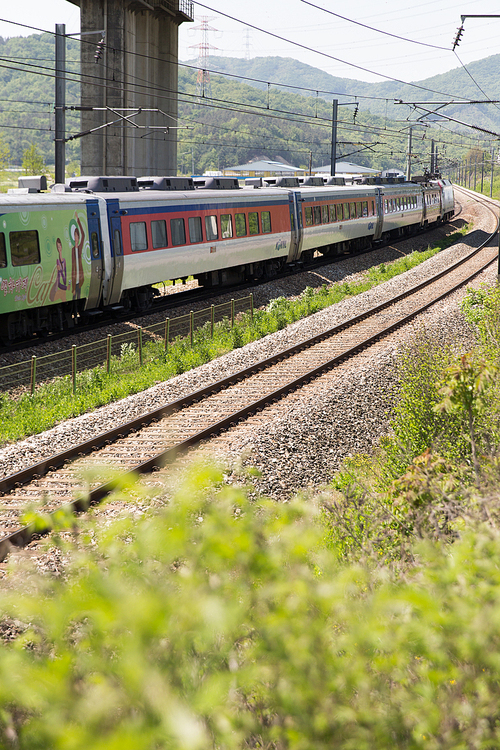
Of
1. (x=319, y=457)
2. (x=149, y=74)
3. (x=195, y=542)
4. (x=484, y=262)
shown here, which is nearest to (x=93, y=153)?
(x=149, y=74)

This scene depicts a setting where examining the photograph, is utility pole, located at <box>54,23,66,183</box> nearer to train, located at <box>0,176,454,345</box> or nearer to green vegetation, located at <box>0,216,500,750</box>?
train, located at <box>0,176,454,345</box>

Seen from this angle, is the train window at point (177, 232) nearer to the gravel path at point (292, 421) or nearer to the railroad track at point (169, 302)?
the railroad track at point (169, 302)

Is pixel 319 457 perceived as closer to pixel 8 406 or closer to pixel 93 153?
pixel 8 406

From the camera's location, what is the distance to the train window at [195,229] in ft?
68.2

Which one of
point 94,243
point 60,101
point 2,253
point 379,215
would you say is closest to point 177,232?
point 94,243

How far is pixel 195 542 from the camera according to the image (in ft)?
9.05

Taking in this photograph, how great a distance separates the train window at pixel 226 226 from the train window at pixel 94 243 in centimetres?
633

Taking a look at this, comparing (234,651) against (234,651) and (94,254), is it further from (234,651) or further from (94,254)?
(94,254)

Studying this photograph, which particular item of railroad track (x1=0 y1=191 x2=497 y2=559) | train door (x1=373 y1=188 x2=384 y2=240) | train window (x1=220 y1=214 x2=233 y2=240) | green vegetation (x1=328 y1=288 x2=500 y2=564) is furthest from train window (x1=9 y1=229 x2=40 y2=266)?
train door (x1=373 y1=188 x2=384 y2=240)

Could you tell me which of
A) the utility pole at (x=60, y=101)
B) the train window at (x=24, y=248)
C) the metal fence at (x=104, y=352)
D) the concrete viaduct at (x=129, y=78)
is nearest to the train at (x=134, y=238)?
the train window at (x=24, y=248)

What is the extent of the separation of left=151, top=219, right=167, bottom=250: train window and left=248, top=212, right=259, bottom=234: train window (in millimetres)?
5424

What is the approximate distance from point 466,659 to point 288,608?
820 mm

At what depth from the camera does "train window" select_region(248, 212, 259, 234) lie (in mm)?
24281

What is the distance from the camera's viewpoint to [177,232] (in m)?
20.1
